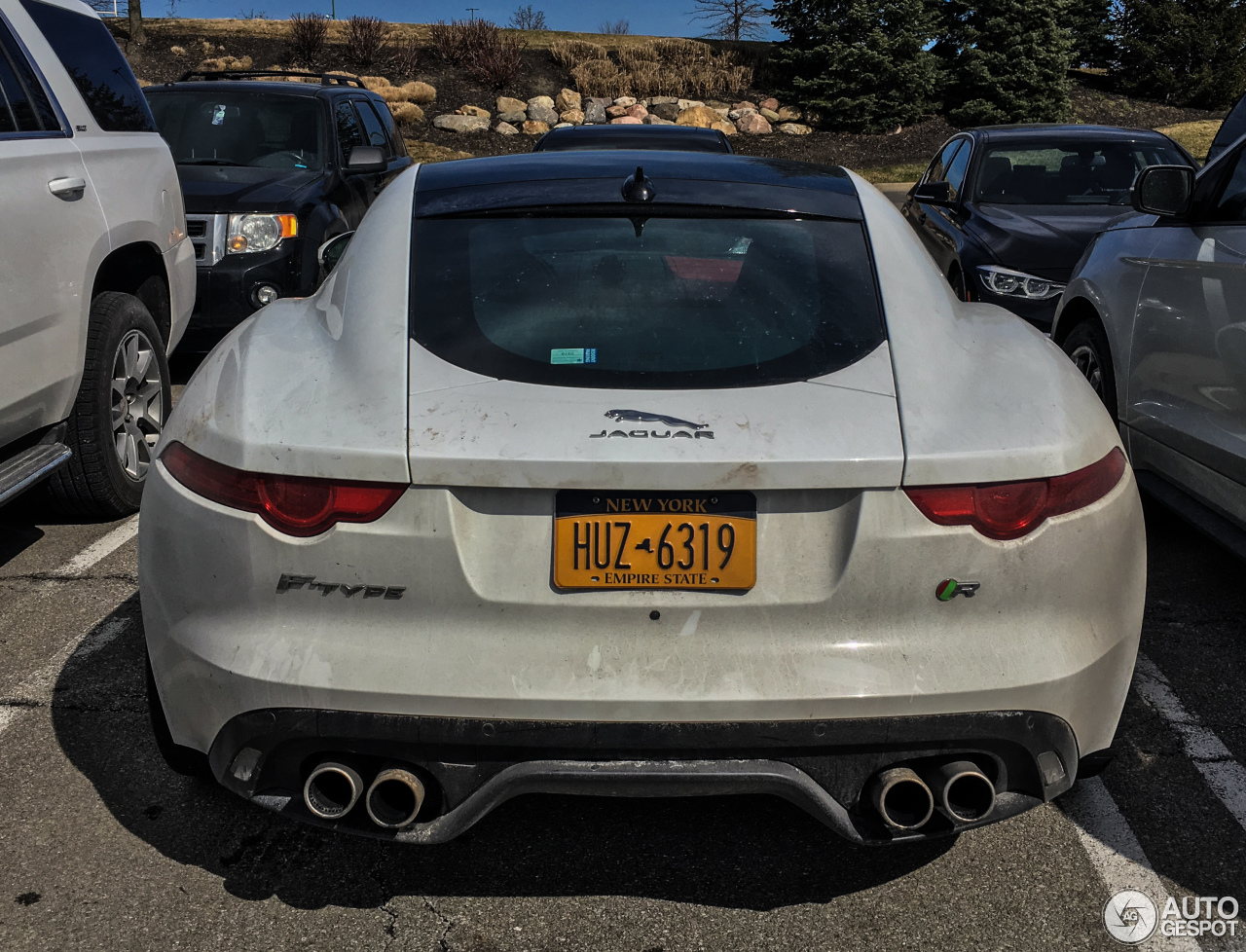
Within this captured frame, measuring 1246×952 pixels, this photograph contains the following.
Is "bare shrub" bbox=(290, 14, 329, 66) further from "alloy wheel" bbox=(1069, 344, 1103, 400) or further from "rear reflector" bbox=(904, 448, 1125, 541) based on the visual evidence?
"rear reflector" bbox=(904, 448, 1125, 541)

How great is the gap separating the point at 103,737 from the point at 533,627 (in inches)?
67.3

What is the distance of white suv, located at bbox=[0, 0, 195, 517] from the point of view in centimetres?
408

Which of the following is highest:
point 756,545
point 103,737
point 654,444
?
point 654,444

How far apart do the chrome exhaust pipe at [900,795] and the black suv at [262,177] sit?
5.95m

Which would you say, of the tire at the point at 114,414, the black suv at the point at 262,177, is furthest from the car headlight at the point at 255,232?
the tire at the point at 114,414

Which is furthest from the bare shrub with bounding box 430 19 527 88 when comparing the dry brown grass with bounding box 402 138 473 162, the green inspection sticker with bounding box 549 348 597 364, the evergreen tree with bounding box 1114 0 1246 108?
→ the green inspection sticker with bounding box 549 348 597 364

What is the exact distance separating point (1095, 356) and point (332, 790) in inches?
160

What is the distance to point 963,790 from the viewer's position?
235 cm

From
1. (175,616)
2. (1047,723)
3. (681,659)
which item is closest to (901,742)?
(1047,723)

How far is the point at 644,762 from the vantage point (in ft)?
7.45

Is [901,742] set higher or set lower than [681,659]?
lower

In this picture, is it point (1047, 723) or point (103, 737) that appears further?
point (103, 737)

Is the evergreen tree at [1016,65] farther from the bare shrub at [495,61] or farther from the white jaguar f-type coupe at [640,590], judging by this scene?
the white jaguar f-type coupe at [640,590]

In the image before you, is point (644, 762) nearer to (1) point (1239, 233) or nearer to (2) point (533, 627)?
(2) point (533, 627)
